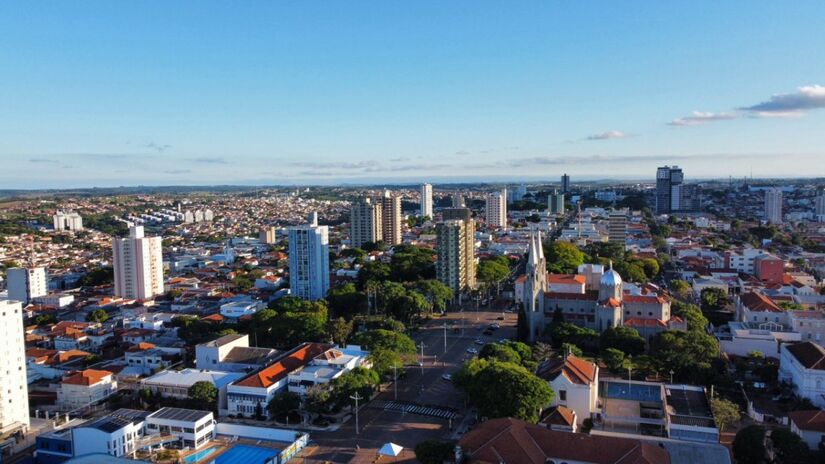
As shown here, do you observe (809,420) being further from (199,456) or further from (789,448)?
(199,456)

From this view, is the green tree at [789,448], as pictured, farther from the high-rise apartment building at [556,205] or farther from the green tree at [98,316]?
the high-rise apartment building at [556,205]

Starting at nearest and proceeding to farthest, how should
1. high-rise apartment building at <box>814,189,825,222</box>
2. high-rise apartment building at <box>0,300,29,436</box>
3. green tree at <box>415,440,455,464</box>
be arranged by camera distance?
green tree at <box>415,440,455,464</box>
high-rise apartment building at <box>0,300,29,436</box>
high-rise apartment building at <box>814,189,825,222</box>

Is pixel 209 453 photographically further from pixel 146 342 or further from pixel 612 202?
pixel 612 202

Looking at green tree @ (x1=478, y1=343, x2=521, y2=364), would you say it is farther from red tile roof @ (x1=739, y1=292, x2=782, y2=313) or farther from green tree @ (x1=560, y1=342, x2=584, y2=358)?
red tile roof @ (x1=739, y1=292, x2=782, y2=313)

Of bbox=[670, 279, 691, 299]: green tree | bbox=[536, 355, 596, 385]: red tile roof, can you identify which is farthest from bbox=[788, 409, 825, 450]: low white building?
bbox=[670, 279, 691, 299]: green tree

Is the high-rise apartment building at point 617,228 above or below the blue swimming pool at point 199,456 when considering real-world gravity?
above

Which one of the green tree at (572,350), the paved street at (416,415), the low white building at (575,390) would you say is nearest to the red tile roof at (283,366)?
the paved street at (416,415)
